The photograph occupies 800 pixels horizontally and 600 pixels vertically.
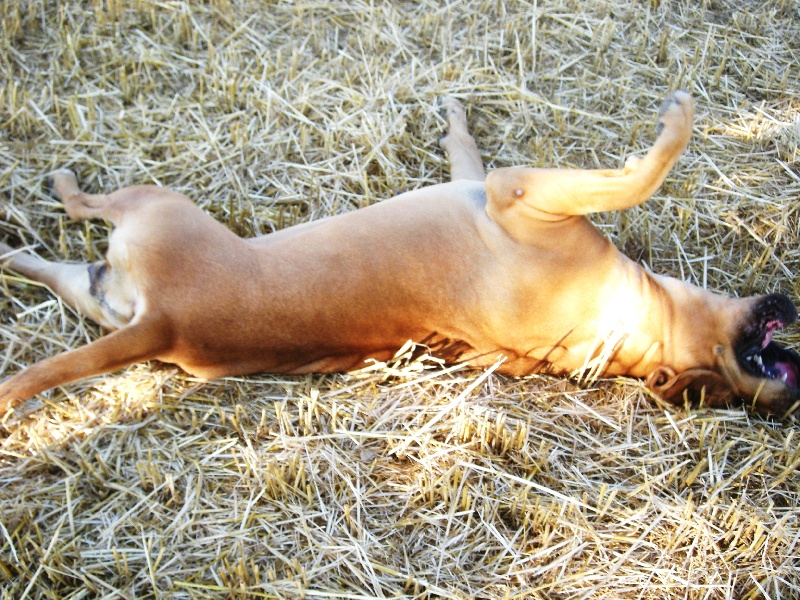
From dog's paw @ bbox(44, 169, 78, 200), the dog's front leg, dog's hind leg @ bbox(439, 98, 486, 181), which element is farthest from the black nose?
dog's paw @ bbox(44, 169, 78, 200)

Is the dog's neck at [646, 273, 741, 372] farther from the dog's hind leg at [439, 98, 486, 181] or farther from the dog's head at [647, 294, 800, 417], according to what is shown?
the dog's hind leg at [439, 98, 486, 181]

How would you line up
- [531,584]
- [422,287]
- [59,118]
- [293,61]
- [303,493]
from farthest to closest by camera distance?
[293,61] < [59,118] < [422,287] < [303,493] < [531,584]

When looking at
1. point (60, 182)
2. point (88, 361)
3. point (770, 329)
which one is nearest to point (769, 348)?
point (770, 329)

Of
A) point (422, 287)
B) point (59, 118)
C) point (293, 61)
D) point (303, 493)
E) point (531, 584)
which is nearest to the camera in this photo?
point (531, 584)

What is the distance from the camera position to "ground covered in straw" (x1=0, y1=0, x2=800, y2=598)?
2590 millimetres

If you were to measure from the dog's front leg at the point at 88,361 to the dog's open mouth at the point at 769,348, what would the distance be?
205 centimetres

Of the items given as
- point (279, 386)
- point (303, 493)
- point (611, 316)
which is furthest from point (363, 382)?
point (611, 316)

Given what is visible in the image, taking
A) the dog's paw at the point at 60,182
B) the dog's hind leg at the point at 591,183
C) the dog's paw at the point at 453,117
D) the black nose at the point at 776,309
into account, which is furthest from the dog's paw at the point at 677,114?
the dog's paw at the point at 60,182

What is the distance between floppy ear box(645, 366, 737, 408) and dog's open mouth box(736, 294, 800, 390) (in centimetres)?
12

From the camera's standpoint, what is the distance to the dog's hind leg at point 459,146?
362cm

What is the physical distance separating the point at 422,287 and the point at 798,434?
4.78 feet

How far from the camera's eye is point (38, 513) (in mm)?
2621

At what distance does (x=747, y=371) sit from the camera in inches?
121

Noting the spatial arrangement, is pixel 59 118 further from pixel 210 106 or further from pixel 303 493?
pixel 303 493
